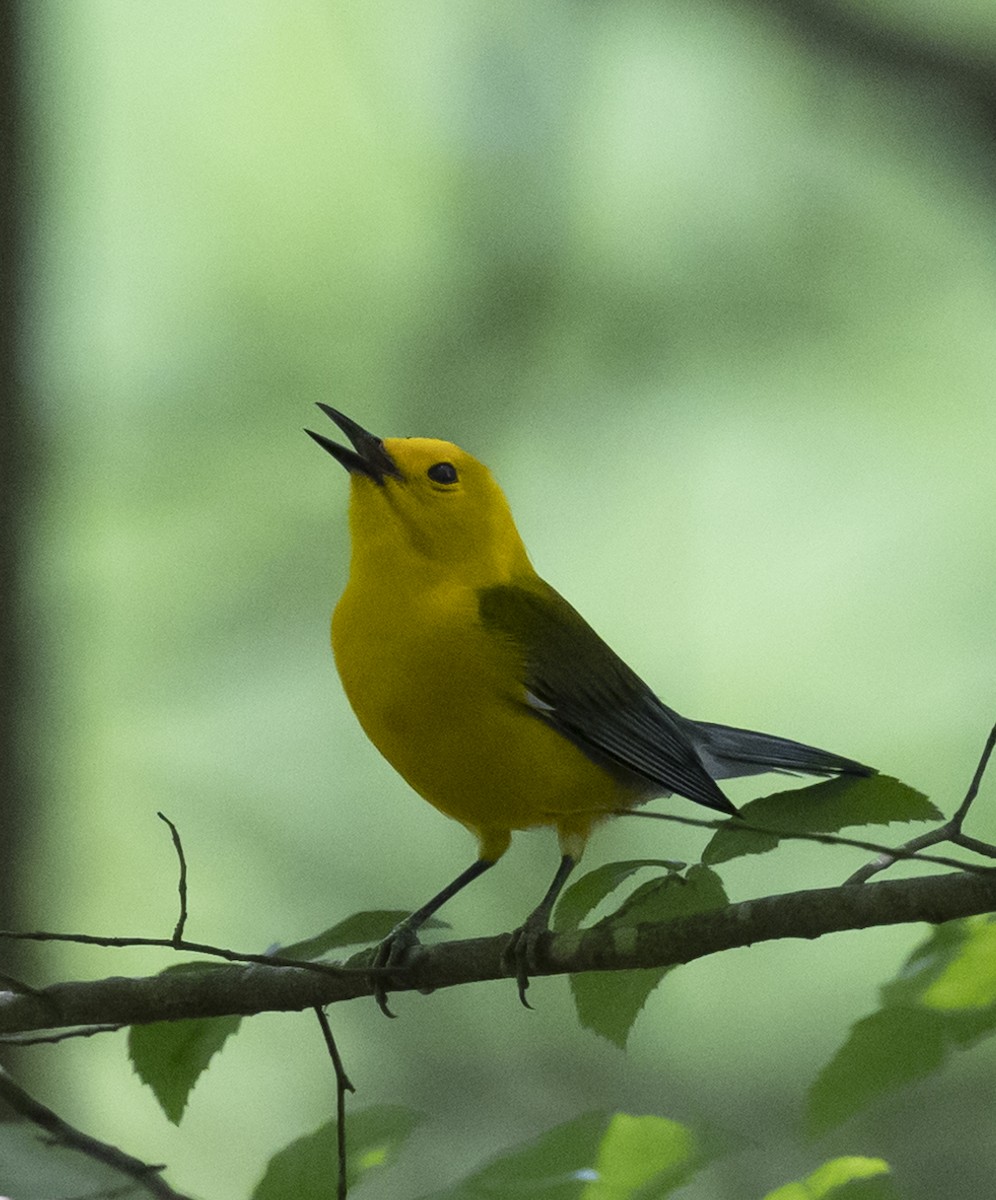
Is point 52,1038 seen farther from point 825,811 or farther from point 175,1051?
point 825,811

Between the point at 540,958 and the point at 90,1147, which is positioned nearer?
the point at 90,1147

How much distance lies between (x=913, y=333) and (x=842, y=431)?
48 cm

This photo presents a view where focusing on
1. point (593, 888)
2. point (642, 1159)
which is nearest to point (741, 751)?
point (593, 888)

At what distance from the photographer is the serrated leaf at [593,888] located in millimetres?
1295

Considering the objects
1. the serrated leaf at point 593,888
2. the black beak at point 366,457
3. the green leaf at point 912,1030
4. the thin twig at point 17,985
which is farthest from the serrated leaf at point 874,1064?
the black beak at point 366,457

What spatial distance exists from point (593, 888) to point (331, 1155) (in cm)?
35

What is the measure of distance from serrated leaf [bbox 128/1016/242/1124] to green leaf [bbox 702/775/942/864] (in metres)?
0.55

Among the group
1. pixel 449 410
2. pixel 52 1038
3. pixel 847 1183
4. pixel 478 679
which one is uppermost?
pixel 449 410

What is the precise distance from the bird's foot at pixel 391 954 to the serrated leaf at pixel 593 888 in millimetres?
302

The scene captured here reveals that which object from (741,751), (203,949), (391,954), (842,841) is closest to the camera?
(842,841)

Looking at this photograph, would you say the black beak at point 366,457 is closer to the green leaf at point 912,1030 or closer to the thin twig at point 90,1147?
the thin twig at point 90,1147

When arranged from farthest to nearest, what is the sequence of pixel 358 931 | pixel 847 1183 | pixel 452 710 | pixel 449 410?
pixel 449 410, pixel 452 710, pixel 358 931, pixel 847 1183

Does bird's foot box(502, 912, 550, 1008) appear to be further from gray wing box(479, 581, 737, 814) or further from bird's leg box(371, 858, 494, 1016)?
gray wing box(479, 581, 737, 814)

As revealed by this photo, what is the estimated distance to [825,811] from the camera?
1204 mm
